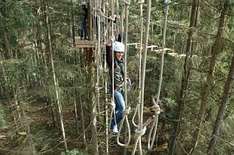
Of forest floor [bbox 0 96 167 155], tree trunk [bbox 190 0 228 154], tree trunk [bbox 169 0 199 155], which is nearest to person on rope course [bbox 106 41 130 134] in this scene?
tree trunk [bbox 169 0 199 155]

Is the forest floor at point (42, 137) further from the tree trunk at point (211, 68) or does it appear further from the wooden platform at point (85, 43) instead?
the wooden platform at point (85, 43)

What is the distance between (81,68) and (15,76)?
1.80m

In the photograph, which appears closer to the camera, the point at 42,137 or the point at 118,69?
the point at 118,69

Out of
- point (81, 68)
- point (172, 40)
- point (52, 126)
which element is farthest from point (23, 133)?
point (172, 40)

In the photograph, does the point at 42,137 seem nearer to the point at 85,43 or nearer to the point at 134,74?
the point at 134,74

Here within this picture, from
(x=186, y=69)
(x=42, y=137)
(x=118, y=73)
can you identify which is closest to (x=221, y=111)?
(x=186, y=69)

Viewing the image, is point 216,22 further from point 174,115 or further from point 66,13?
point 66,13

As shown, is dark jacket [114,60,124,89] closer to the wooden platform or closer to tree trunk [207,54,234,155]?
the wooden platform

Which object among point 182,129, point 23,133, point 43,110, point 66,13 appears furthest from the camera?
point 43,110

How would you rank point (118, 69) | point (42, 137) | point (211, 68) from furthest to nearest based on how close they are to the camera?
point (42, 137) < point (211, 68) < point (118, 69)

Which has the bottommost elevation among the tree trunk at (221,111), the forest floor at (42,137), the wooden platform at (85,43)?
the forest floor at (42,137)

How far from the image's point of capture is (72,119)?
422 inches

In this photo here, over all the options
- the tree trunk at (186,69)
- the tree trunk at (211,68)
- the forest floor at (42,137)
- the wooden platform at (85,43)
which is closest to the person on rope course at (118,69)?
the wooden platform at (85,43)

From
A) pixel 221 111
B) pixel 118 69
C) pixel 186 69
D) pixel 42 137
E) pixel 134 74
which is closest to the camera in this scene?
pixel 118 69
